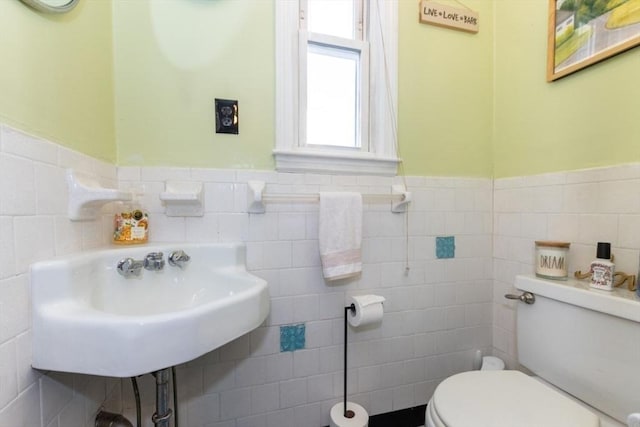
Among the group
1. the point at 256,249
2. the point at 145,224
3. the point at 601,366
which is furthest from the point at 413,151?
the point at 145,224

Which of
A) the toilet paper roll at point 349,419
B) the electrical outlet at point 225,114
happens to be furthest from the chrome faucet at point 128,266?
the toilet paper roll at point 349,419

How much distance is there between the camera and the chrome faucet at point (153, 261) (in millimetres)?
909

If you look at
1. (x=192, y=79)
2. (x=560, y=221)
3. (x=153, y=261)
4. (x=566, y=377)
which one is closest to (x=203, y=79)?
(x=192, y=79)

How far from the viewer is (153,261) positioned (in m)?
0.91

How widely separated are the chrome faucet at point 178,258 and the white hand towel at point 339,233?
0.49 m

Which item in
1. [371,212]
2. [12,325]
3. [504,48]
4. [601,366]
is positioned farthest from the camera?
[504,48]

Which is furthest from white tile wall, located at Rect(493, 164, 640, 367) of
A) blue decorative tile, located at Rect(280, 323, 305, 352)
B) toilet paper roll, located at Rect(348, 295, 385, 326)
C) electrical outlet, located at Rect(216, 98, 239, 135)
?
electrical outlet, located at Rect(216, 98, 239, 135)

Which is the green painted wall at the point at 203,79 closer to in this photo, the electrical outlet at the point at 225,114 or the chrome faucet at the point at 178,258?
the electrical outlet at the point at 225,114

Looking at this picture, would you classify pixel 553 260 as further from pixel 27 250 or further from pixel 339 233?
pixel 27 250

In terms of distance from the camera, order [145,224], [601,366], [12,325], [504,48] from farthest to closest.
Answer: [504,48]
[145,224]
[601,366]
[12,325]

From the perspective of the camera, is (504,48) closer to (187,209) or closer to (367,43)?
(367,43)

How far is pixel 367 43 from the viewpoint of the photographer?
132 cm

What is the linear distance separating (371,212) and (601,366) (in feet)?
2.92

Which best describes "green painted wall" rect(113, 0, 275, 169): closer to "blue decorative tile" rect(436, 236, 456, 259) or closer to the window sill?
the window sill
